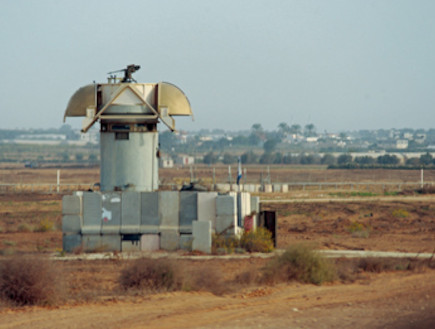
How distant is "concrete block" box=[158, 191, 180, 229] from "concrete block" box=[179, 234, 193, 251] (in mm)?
371

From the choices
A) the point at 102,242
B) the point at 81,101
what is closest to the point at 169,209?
the point at 102,242

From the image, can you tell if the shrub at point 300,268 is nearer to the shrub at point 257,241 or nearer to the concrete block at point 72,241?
the shrub at point 257,241

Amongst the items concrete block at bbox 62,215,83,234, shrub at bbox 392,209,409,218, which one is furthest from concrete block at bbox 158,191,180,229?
shrub at bbox 392,209,409,218

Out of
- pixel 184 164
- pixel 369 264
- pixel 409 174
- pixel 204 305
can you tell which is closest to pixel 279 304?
pixel 204 305

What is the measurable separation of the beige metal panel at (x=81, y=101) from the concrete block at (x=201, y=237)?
5.24 meters

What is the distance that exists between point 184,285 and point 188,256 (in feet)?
17.0

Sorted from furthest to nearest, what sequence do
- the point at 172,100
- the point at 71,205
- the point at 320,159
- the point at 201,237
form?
1. the point at 320,159
2. the point at 172,100
3. the point at 71,205
4. the point at 201,237

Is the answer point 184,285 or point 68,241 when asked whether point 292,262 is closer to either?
point 184,285

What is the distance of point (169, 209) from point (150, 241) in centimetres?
114

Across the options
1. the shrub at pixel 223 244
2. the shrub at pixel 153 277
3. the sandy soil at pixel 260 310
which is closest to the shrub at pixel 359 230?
the shrub at pixel 223 244

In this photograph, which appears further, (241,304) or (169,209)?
(169,209)

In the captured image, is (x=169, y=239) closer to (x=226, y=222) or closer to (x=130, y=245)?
(x=130, y=245)

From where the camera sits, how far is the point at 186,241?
79.8ft

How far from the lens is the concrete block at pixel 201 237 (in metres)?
23.8
